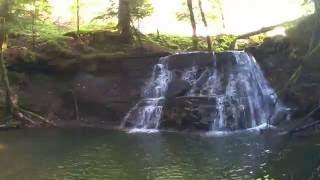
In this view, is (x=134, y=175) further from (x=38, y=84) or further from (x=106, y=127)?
(x=38, y=84)

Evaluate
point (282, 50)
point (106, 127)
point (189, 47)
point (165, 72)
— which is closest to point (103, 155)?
point (106, 127)

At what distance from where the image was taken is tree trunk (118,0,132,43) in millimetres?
34438

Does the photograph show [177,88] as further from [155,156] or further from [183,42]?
[155,156]

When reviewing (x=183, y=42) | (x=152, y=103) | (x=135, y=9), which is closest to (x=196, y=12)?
(x=183, y=42)

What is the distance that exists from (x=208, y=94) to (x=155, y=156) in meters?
9.63

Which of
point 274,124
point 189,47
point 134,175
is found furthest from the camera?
point 189,47

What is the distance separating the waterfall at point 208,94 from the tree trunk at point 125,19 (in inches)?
158

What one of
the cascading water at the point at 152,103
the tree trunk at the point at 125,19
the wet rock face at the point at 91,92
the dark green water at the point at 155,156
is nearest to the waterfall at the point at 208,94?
the cascading water at the point at 152,103

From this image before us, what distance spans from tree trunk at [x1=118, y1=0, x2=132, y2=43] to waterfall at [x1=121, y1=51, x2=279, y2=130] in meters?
4.02

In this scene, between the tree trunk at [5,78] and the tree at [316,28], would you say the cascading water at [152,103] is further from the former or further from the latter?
the tree at [316,28]

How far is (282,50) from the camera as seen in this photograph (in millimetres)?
30625

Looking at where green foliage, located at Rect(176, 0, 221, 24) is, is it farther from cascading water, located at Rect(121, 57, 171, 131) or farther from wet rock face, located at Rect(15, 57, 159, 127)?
cascading water, located at Rect(121, 57, 171, 131)

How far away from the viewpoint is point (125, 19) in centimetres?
3441

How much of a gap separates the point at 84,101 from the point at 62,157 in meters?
11.5
